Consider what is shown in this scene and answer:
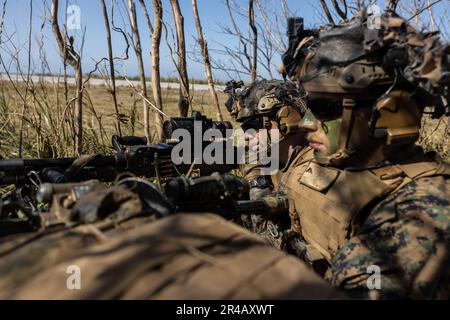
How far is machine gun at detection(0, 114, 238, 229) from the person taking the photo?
268 cm

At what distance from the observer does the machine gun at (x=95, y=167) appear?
2.68 m

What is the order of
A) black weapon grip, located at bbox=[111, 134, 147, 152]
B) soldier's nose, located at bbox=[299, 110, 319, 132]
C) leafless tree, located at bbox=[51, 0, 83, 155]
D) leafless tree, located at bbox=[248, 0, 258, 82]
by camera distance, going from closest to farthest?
soldier's nose, located at bbox=[299, 110, 319, 132], black weapon grip, located at bbox=[111, 134, 147, 152], leafless tree, located at bbox=[51, 0, 83, 155], leafless tree, located at bbox=[248, 0, 258, 82]

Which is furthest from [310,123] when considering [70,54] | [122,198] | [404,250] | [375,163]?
[70,54]

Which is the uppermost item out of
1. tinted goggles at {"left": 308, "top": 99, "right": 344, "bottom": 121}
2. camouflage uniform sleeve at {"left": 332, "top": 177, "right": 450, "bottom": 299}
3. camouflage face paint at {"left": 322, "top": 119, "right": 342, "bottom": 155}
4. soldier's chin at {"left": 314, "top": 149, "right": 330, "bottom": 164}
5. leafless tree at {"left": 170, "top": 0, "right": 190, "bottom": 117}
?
leafless tree at {"left": 170, "top": 0, "right": 190, "bottom": 117}

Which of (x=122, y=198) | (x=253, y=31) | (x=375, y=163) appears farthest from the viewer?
(x=253, y=31)

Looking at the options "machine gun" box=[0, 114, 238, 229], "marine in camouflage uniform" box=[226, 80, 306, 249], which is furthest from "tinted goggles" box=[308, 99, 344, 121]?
"marine in camouflage uniform" box=[226, 80, 306, 249]

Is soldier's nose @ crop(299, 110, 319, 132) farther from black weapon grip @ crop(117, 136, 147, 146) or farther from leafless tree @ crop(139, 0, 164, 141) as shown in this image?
leafless tree @ crop(139, 0, 164, 141)

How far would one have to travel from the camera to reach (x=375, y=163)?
226 centimetres

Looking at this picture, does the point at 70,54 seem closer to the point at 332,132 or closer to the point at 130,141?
the point at 130,141

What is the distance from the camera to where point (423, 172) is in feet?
6.94

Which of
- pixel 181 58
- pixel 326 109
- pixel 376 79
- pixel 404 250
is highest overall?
pixel 181 58

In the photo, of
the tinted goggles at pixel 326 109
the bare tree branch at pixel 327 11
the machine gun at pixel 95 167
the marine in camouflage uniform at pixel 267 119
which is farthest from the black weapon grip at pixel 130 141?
the bare tree branch at pixel 327 11

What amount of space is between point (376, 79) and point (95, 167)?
72.7 inches

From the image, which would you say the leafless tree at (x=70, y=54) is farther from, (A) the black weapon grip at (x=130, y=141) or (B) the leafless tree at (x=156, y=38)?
(A) the black weapon grip at (x=130, y=141)
